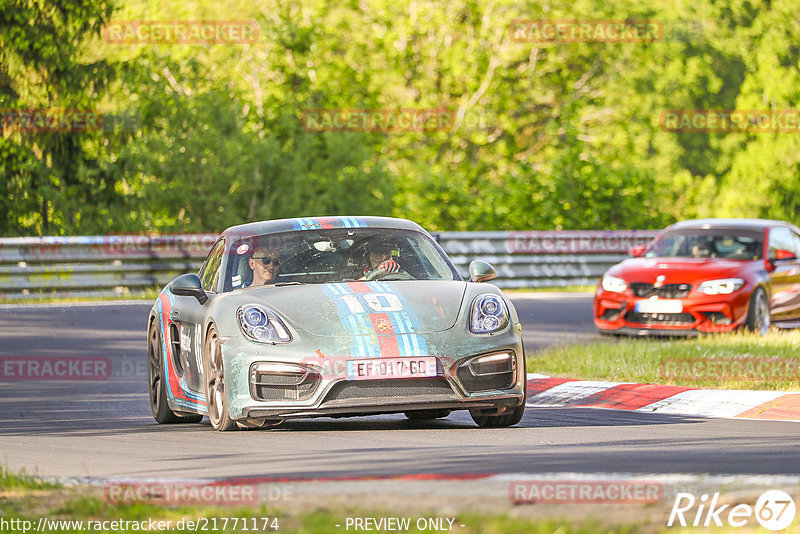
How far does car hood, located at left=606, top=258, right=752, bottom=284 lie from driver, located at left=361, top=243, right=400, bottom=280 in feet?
24.9

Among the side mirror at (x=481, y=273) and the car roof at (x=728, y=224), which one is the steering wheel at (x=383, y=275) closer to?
the side mirror at (x=481, y=273)

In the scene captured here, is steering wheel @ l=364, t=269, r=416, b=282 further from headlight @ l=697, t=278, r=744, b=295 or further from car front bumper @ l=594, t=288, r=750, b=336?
headlight @ l=697, t=278, r=744, b=295

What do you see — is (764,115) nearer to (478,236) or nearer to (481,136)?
(481,136)

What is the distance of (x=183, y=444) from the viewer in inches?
346

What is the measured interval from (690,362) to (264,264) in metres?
4.65

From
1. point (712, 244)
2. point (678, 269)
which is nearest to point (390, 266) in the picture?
point (678, 269)

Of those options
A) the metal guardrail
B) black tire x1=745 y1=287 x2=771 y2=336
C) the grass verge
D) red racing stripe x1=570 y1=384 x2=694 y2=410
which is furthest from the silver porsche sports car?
the metal guardrail

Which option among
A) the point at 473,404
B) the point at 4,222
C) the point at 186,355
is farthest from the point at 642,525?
the point at 4,222

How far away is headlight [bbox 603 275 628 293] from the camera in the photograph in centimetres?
1745

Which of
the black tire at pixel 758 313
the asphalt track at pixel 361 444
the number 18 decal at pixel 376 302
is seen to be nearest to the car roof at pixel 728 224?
the black tire at pixel 758 313

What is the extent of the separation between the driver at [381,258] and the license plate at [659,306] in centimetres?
747

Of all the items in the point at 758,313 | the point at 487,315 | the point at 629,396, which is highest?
the point at 487,315

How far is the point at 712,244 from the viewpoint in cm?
1814

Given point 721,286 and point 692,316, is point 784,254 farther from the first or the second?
point 692,316
